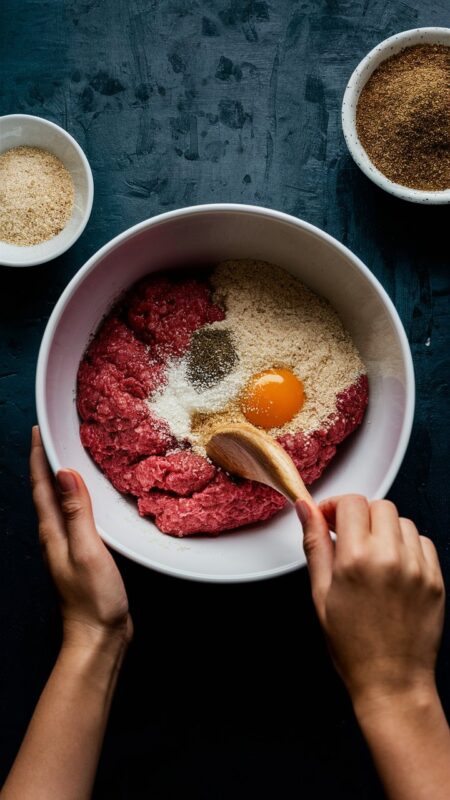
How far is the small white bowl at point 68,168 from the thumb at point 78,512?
702 mm

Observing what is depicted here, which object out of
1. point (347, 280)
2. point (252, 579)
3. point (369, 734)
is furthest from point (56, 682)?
point (347, 280)

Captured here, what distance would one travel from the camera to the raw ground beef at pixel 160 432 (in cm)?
213

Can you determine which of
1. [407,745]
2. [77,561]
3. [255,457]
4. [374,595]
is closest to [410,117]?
[255,457]

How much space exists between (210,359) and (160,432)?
0.81 ft

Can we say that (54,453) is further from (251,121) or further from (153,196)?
(251,121)

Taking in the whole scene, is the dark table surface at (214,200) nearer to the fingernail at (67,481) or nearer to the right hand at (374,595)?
the fingernail at (67,481)

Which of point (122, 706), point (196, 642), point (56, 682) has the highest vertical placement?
point (56, 682)

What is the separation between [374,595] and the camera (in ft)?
5.71

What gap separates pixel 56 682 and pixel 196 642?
48 centimetres

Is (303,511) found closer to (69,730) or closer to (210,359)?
(210,359)

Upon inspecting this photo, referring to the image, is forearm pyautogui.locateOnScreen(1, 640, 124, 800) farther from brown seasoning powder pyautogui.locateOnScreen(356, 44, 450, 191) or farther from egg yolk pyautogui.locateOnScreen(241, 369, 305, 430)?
brown seasoning powder pyautogui.locateOnScreen(356, 44, 450, 191)

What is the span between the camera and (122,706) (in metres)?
2.36

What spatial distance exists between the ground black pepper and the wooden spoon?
0.46ft

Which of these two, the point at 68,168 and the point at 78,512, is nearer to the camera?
the point at 78,512
